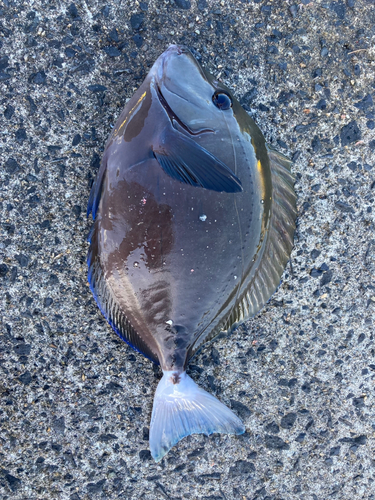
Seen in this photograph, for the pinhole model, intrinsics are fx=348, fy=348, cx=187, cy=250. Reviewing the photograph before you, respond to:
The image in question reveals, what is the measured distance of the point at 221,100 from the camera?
1.44 metres

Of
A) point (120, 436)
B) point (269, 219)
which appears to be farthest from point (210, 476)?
point (269, 219)

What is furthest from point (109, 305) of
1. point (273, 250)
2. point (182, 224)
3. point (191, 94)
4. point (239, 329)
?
point (191, 94)

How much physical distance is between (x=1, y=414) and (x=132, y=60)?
1.88m

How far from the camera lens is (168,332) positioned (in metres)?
1.50

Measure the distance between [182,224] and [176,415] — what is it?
0.88m

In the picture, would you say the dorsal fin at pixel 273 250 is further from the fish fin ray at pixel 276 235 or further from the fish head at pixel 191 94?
the fish head at pixel 191 94

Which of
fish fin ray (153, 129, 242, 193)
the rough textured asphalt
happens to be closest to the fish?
fish fin ray (153, 129, 242, 193)

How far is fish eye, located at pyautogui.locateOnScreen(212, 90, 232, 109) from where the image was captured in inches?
56.6

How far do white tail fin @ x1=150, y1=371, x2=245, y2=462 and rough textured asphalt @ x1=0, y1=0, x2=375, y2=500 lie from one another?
210mm

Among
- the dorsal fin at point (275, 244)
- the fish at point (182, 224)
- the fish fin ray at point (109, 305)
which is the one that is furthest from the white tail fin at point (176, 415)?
the dorsal fin at point (275, 244)

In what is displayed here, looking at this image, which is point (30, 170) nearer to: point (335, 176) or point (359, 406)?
point (335, 176)

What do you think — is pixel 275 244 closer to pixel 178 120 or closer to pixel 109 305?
pixel 178 120

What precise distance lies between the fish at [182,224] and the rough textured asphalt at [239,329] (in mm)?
235

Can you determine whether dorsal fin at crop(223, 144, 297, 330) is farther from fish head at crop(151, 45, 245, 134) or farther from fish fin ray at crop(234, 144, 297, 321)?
fish head at crop(151, 45, 245, 134)
